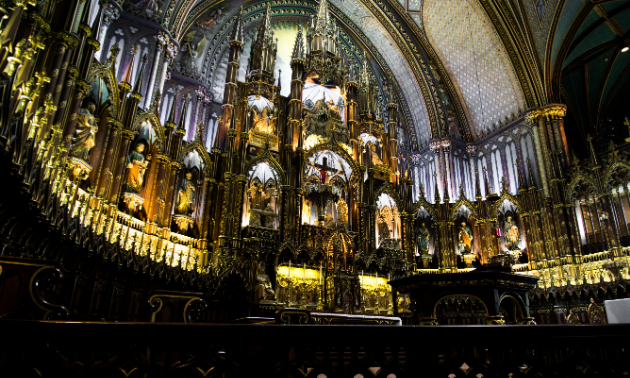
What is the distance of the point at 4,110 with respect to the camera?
17.1ft

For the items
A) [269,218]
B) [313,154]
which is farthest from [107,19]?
[313,154]

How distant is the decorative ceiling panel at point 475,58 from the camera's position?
22.9 m

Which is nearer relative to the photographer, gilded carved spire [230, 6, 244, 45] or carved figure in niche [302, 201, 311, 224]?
carved figure in niche [302, 201, 311, 224]

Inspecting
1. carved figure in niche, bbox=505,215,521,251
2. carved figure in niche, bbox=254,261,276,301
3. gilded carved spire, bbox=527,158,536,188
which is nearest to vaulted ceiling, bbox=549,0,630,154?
gilded carved spire, bbox=527,158,536,188

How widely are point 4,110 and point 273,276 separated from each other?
11.8 metres

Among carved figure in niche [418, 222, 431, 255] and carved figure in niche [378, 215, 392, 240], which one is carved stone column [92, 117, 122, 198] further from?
carved figure in niche [418, 222, 431, 255]

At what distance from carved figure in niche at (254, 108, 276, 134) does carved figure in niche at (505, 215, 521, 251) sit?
12879 millimetres

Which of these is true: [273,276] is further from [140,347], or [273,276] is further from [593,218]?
[593,218]

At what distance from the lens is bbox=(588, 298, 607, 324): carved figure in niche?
14.8 meters

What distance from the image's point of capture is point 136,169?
1318cm

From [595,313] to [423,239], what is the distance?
26.1 feet

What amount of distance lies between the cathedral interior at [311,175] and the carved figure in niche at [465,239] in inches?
4.4

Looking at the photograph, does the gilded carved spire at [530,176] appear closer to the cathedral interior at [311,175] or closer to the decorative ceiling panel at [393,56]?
the cathedral interior at [311,175]

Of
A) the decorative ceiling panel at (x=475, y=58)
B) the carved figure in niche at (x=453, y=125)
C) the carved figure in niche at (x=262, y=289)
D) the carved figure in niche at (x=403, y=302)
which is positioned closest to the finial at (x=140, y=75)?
the carved figure in niche at (x=262, y=289)
